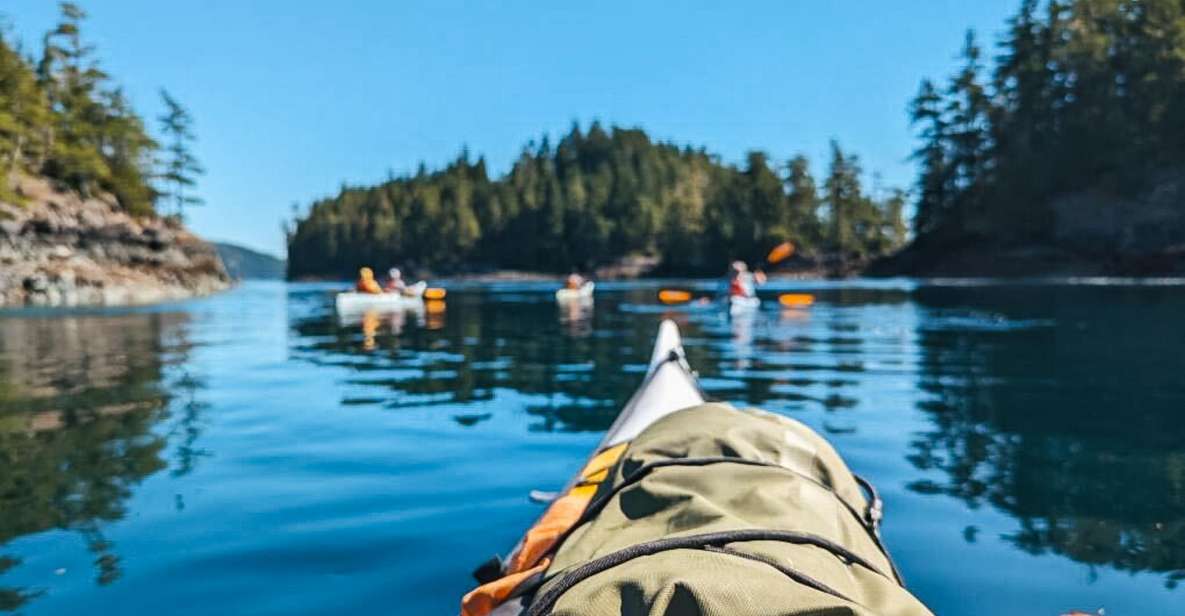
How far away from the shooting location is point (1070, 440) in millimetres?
6945

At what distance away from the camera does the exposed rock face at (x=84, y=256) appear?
123ft

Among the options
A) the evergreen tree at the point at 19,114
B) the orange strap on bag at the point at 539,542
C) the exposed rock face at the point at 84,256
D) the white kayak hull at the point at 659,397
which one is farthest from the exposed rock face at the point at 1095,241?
the evergreen tree at the point at 19,114

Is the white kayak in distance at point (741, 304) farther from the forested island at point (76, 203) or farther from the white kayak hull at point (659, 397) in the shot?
the forested island at point (76, 203)

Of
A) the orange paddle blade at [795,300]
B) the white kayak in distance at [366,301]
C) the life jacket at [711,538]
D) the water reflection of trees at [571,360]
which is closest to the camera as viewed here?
the life jacket at [711,538]

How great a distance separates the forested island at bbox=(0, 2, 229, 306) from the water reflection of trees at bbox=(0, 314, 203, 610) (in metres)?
27.0

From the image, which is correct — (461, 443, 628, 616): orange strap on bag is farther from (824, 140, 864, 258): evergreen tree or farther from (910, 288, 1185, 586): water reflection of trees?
(824, 140, 864, 258): evergreen tree

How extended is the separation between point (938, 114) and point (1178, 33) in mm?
23881

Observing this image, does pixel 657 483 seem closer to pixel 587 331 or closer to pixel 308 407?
pixel 308 407

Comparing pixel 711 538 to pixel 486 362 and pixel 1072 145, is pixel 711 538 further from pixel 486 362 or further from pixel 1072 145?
pixel 1072 145

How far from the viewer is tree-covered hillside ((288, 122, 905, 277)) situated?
286 ft

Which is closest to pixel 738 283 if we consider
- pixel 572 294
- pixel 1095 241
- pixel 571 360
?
pixel 571 360

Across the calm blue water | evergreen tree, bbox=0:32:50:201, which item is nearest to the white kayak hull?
the calm blue water

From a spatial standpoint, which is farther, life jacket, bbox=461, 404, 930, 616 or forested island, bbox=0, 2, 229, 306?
forested island, bbox=0, 2, 229, 306

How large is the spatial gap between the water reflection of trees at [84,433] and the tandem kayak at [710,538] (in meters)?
2.73
